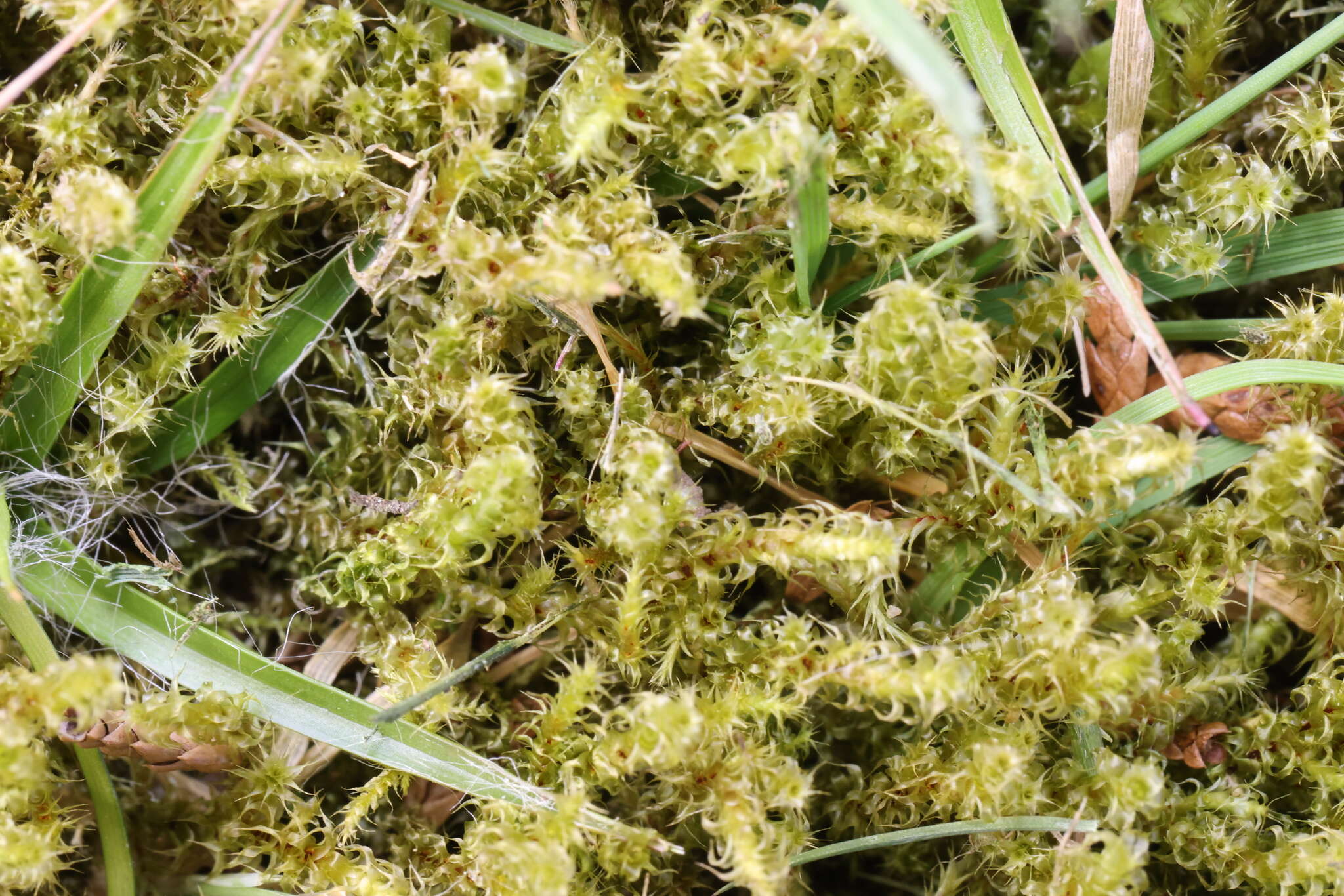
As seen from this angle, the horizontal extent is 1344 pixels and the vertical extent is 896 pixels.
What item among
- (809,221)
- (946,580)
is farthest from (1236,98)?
(946,580)

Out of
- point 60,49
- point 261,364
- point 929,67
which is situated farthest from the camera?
point 261,364

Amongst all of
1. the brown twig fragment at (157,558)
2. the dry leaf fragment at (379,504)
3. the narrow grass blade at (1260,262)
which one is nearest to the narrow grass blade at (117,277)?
the brown twig fragment at (157,558)

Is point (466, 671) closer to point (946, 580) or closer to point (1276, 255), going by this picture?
point (946, 580)

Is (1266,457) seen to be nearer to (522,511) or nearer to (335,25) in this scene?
(522,511)

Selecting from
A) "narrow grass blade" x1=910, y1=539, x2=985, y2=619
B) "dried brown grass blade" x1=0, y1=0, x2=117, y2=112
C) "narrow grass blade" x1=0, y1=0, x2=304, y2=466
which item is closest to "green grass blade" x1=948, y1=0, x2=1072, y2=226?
"narrow grass blade" x1=910, y1=539, x2=985, y2=619

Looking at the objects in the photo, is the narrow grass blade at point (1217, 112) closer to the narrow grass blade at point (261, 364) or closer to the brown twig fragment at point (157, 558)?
the narrow grass blade at point (261, 364)
